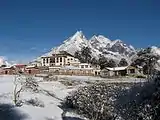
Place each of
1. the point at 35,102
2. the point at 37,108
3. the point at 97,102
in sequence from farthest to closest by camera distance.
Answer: the point at 35,102 < the point at 37,108 < the point at 97,102

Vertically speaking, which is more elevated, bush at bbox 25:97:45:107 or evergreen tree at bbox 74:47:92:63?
evergreen tree at bbox 74:47:92:63

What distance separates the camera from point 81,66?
124 meters

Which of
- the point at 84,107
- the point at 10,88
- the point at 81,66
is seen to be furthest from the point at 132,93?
the point at 81,66

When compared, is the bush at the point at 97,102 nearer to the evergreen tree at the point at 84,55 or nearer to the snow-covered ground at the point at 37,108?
the snow-covered ground at the point at 37,108

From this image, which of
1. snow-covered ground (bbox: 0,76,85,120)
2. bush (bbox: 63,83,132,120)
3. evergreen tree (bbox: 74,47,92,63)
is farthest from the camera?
evergreen tree (bbox: 74,47,92,63)

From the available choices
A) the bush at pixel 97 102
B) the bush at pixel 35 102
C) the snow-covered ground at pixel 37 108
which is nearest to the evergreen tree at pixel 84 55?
the snow-covered ground at pixel 37 108

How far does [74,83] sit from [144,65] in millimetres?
53359

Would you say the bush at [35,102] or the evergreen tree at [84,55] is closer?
the bush at [35,102]

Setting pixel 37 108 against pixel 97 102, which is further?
pixel 37 108

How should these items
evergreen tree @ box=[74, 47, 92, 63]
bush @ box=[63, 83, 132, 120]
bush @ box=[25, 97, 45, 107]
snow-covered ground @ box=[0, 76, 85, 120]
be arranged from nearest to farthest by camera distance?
bush @ box=[63, 83, 132, 120] → snow-covered ground @ box=[0, 76, 85, 120] → bush @ box=[25, 97, 45, 107] → evergreen tree @ box=[74, 47, 92, 63]

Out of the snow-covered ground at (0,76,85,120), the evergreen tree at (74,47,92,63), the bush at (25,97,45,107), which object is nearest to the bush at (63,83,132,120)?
the snow-covered ground at (0,76,85,120)

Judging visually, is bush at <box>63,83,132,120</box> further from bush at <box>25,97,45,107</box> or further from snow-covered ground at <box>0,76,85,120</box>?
bush at <box>25,97,45,107</box>

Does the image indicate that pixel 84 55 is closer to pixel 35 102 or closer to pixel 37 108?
pixel 35 102

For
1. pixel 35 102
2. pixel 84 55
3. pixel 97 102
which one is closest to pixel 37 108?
pixel 35 102
